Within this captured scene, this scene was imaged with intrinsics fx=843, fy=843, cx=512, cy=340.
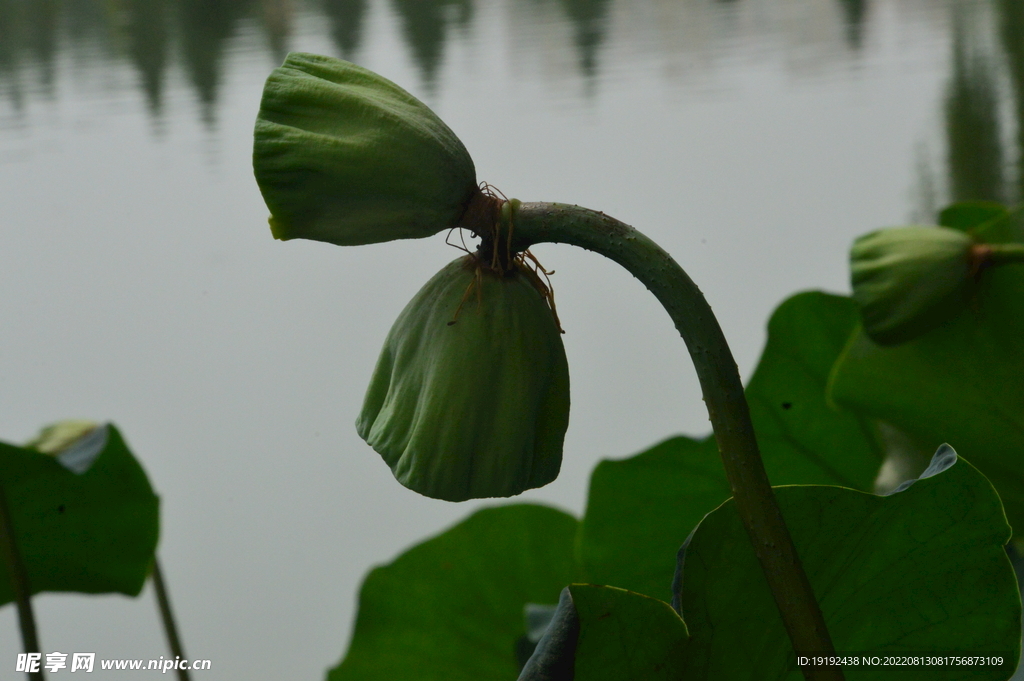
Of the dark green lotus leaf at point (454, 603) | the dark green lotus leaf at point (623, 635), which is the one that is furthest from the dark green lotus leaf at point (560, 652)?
the dark green lotus leaf at point (454, 603)

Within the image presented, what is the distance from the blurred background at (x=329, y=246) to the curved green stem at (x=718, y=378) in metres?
0.77

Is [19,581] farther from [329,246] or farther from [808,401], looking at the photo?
[329,246]

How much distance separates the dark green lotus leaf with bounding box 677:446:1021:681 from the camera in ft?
0.96

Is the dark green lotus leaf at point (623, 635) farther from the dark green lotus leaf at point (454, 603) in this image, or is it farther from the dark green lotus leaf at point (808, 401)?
the dark green lotus leaf at point (454, 603)

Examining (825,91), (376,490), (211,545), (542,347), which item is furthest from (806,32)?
(542,347)

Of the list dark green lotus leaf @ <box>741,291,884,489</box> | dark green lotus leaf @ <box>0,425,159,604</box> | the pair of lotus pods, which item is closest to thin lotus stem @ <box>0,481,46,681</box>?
dark green lotus leaf @ <box>0,425,159,604</box>

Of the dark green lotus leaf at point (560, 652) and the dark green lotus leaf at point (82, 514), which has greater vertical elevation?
the dark green lotus leaf at point (560, 652)

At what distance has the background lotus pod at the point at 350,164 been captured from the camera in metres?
0.22

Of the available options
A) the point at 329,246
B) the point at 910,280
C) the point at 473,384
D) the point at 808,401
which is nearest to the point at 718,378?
the point at 473,384

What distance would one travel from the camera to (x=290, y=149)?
0.22m

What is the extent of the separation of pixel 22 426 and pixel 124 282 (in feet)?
0.64

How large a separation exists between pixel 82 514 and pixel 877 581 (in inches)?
18.9

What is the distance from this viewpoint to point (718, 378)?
8.9 inches

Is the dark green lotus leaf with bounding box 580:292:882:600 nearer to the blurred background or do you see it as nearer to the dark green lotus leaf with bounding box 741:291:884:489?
the dark green lotus leaf with bounding box 741:291:884:489
